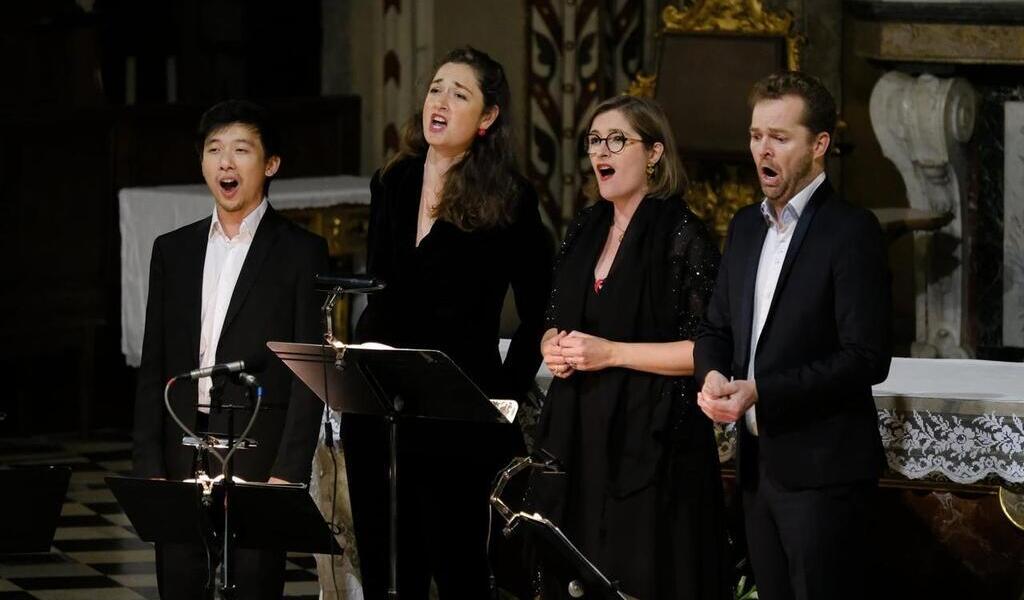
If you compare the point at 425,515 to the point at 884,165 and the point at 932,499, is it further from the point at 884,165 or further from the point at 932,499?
the point at 884,165

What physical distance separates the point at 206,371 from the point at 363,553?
83 centimetres

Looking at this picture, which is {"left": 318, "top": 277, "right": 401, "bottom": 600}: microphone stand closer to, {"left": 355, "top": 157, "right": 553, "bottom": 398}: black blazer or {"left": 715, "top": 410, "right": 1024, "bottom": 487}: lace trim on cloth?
{"left": 355, "top": 157, "right": 553, "bottom": 398}: black blazer

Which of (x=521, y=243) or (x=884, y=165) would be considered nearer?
(x=521, y=243)

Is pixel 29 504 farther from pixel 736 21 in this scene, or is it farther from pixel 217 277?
pixel 736 21

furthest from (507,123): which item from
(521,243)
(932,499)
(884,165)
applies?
(884,165)

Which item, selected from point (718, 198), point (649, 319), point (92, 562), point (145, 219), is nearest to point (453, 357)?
point (649, 319)

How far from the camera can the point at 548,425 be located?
4645 millimetres

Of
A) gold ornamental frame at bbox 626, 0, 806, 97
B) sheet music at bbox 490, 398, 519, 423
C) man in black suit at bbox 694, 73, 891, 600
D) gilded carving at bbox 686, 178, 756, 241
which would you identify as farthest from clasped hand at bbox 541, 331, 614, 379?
gilded carving at bbox 686, 178, 756, 241

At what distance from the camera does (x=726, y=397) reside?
4195mm

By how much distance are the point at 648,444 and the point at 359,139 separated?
284 inches

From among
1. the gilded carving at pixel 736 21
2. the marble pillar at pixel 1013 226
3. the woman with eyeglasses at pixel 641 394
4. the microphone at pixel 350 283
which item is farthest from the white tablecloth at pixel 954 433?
the gilded carving at pixel 736 21

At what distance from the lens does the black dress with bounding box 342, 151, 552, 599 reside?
15.8 feet

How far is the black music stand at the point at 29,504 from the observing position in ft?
14.6

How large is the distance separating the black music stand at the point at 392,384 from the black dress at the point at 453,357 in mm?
254
